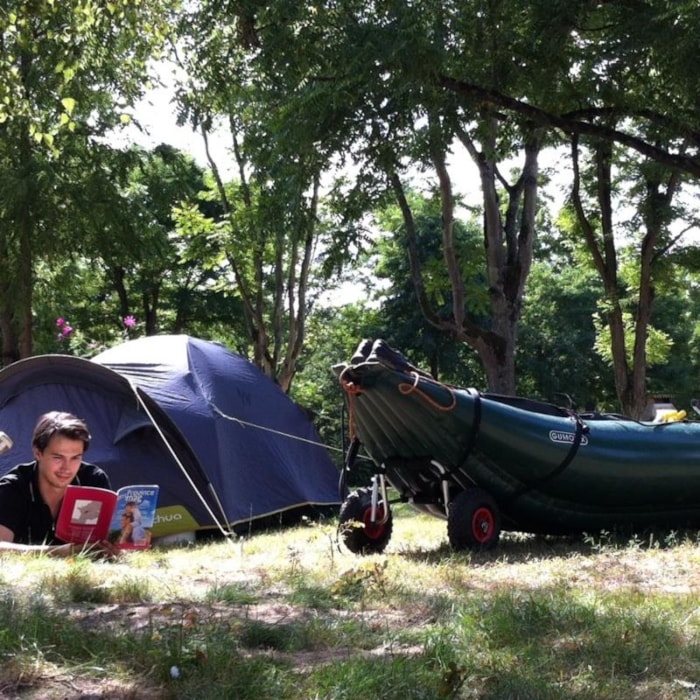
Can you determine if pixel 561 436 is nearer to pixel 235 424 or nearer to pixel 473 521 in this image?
pixel 473 521

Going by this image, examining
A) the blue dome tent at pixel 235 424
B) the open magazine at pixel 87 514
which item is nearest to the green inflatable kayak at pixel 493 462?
the open magazine at pixel 87 514

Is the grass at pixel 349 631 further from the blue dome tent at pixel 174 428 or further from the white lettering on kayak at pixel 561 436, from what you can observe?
the blue dome tent at pixel 174 428

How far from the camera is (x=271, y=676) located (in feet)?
10.1

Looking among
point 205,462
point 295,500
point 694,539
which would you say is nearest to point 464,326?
point 295,500

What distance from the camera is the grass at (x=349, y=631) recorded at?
118 inches

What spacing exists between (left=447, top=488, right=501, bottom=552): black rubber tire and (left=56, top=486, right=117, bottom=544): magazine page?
230cm

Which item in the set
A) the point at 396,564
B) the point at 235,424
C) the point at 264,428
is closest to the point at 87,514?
the point at 396,564

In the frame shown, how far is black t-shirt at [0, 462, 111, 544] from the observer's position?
510cm

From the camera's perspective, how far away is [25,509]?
204 inches

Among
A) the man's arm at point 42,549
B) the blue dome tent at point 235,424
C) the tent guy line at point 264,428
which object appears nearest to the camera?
the man's arm at point 42,549

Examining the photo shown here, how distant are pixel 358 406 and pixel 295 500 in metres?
3.44

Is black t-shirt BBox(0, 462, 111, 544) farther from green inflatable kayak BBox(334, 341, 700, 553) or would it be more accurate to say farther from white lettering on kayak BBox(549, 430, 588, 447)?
white lettering on kayak BBox(549, 430, 588, 447)

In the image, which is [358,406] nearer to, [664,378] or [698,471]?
[698,471]

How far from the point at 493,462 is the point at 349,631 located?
9.78 ft
